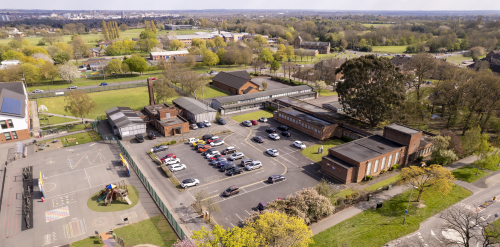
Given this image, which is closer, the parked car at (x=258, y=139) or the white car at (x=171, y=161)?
the white car at (x=171, y=161)

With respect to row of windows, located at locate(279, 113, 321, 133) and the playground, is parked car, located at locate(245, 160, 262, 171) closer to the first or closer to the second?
the playground

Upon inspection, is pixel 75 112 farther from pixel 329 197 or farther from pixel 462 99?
pixel 462 99

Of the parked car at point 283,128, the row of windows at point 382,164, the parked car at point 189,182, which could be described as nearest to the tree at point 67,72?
the parked car at point 283,128

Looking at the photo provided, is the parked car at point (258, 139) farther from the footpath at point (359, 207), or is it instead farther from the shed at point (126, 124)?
the shed at point (126, 124)

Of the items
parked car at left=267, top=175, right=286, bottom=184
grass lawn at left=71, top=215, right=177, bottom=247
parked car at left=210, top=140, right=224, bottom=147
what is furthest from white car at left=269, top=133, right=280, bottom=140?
grass lawn at left=71, top=215, right=177, bottom=247

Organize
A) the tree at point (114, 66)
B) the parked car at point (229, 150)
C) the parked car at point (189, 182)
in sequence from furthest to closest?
the tree at point (114, 66) < the parked car at point (229, 150) < the parked car at point (189, 182)

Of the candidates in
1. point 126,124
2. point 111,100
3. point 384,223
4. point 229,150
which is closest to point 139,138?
point 126,124

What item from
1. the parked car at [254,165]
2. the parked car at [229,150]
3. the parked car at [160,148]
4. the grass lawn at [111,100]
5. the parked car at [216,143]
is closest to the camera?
the parked car at [254,165]
